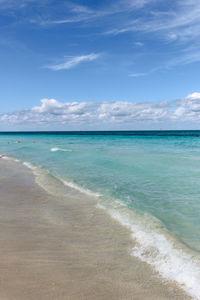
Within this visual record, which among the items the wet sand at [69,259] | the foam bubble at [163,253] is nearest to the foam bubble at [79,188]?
the wet sand at [69,259]

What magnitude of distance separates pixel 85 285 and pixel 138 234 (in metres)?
2.32

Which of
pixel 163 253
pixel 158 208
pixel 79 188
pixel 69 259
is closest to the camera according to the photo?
pixel 69 259

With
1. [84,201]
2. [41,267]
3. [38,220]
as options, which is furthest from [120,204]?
[41,267]

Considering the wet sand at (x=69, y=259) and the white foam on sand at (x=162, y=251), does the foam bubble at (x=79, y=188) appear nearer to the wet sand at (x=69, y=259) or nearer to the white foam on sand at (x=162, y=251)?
the wet sand at (x=69, y=259)

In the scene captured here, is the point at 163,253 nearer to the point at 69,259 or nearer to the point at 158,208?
the point at 69,259

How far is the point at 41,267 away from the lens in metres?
4.26

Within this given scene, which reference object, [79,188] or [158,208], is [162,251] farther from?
[79,188]

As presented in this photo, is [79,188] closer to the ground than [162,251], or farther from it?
farther from it

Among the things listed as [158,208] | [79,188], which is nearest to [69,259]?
[158,208]

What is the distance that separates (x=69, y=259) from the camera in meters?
4.60

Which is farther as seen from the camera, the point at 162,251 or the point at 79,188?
the point at 79,188

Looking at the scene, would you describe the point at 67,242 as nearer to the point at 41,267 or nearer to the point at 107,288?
the point at 41,267

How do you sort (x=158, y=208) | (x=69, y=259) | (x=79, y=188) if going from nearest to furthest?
(x=69, y=259)
(x=158, y=208)
(x=79, y=188)

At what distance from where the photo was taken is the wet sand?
3629mm
